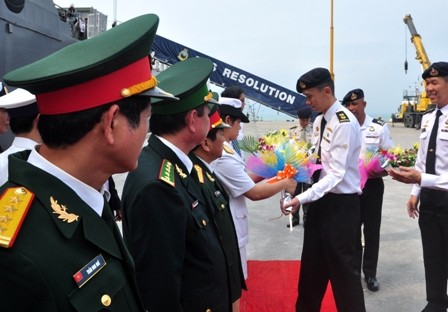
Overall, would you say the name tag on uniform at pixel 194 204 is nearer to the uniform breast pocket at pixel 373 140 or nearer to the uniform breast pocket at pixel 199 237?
the uniform breast pocket at pixel 199 237

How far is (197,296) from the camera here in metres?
1.77

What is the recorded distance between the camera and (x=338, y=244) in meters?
3.05

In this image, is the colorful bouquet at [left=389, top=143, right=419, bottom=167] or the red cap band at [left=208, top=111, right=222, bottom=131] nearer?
the red cap band at [left=208, top=111, right=222, bottom=131]

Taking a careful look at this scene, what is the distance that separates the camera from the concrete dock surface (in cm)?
397

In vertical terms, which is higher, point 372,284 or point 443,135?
point 443,135

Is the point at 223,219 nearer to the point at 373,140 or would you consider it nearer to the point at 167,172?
the point at 167,172

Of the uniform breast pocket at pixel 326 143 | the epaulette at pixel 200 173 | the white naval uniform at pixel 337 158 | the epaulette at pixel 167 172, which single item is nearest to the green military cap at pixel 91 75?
the epaulette at pixel 167 172

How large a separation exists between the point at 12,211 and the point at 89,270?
222 mm

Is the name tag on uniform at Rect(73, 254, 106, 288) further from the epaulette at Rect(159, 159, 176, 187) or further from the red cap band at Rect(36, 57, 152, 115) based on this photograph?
the epaulette at Rect(159, 159, 176, 187)

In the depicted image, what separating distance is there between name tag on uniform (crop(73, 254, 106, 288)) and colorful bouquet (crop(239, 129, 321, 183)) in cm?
202

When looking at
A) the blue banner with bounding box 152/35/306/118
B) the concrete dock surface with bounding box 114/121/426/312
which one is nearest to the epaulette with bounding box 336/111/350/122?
the concrete dock surface with bounding box 114/121/426/312

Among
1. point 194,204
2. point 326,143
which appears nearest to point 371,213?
point 326,143

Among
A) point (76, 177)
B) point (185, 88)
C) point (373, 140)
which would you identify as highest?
point (185, 88)

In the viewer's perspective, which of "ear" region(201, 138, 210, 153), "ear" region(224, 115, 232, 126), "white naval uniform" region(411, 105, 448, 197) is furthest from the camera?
"white naval uniform" region(411, 105, 448, 197)
